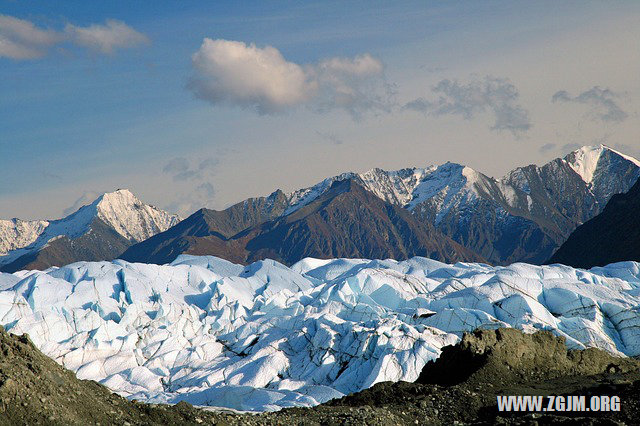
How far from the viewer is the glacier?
269ft

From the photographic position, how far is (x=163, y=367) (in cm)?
9144

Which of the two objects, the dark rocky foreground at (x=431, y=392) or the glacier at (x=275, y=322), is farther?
the glacier at (x=275, y=322)

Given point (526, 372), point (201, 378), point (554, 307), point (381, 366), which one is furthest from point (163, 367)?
point (526, 372)

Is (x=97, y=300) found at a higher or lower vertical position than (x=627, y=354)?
higher

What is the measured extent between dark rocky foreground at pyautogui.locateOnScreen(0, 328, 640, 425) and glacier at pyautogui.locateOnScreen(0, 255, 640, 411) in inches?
1273

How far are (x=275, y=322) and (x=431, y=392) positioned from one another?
74900mm

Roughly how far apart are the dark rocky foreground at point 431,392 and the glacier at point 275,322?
3233 centimetres

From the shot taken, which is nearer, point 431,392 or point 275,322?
point 431,392

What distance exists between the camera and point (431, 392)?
2958 centimetres

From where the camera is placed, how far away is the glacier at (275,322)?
269ft

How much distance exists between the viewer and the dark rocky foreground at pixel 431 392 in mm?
21172

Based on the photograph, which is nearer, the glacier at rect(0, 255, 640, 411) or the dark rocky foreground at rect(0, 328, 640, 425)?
the dark rocky foreground at rect(0, 328, 640, 425)

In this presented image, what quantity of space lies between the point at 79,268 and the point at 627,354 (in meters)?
86.8

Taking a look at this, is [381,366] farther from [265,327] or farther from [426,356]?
[265,327]
